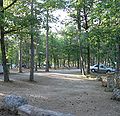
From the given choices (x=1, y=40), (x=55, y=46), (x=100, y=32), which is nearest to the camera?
(x=100, y=32)

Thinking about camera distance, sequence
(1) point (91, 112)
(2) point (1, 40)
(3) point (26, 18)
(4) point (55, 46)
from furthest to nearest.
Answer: (4) point (55, 46), (2) point (1, 40), (3) point (26, 18), (1) point (91, 112)

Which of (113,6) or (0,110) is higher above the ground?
(113,6)

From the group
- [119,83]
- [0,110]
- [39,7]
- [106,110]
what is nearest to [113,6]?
[106,110]

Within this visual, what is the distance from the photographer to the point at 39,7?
22562 millimetres

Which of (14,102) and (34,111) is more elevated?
(14,102)

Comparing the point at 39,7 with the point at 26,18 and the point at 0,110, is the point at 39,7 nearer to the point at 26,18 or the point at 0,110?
the point at 26,18

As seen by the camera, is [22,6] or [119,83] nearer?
[119,83]

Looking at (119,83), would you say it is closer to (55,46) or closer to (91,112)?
(91,112)

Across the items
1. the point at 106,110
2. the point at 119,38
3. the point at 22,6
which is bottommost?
the point at 106,110

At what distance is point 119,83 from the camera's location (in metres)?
19.1

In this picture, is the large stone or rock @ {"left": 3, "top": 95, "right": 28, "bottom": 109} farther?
rock @ {"left": 3, "top": 95, "right": 28, "bottom": 109}

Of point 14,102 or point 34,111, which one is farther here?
point 14,102

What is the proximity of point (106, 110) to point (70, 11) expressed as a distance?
24594 mm

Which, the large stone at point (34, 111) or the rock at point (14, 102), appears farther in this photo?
the rock at point (14, 102)
